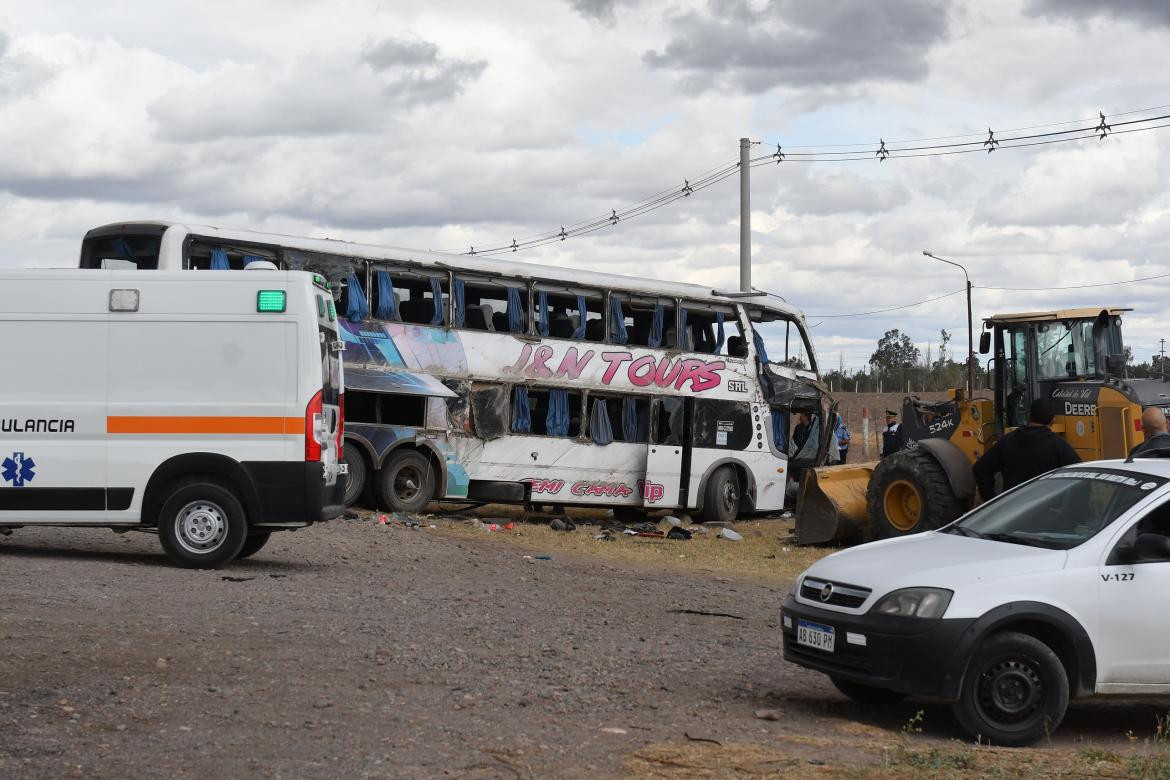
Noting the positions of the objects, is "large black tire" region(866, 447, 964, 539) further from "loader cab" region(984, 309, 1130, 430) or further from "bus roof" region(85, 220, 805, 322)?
"bus roof" region(85, 220, 805, 322)

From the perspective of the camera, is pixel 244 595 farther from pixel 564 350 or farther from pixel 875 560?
pixel 564 350

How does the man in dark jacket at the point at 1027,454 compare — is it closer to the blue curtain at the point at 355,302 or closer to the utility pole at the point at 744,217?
the blue curtain at the point at 355,302

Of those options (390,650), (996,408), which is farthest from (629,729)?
(996,408)

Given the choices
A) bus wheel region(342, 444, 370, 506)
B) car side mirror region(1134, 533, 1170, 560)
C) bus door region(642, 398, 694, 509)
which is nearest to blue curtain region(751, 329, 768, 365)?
bus door region(642, 398, 694, 509)

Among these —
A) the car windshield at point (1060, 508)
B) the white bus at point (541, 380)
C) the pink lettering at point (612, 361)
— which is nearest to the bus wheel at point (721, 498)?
the white bus at point (541, 380)

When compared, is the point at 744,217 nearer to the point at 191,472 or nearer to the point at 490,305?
the point at 490,305

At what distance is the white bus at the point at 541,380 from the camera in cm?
2034

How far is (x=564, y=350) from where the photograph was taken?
2244cm

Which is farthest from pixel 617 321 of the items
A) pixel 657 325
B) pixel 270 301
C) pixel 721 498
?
pixel 270 301

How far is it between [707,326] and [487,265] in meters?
4.29

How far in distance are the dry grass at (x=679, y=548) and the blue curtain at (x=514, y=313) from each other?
9.74 ft

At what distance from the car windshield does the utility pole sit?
2170 centimetres

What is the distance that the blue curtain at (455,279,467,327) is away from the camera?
70.1 feet

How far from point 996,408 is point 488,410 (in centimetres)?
777
